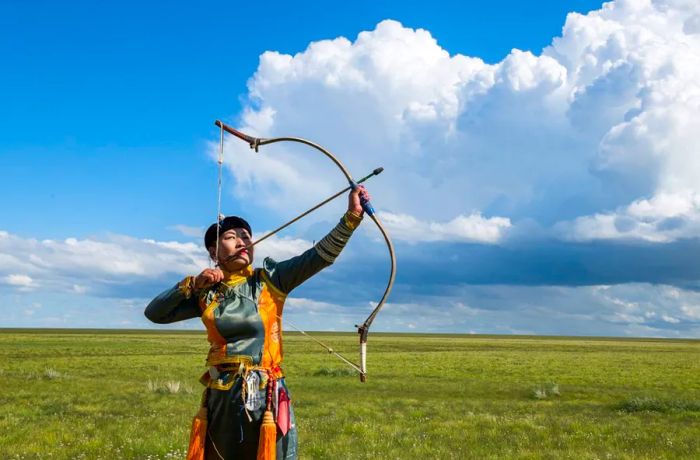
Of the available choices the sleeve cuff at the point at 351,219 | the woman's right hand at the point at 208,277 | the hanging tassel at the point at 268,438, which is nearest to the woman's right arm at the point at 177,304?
the woman's right hand at the point at 208,277

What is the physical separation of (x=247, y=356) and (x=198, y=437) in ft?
2.06

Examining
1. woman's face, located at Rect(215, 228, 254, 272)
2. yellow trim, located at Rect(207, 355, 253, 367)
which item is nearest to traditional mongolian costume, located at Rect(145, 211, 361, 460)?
yellow trim, located at Rect(207, 355, 253, 367)

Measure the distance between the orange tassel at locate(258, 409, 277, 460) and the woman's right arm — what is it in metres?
0.97

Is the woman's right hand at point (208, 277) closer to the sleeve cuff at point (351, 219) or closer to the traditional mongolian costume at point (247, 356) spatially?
the traditional mongolian costume at point (247, 356)

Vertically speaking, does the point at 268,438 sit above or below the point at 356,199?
below

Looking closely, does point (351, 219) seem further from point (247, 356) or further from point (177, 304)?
point (177, 304)

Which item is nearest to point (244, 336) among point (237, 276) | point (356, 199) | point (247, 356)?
point (247, 356)

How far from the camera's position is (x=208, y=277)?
13.7 feet

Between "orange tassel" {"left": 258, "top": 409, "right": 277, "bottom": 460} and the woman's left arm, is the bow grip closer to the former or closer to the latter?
the woman's left arm

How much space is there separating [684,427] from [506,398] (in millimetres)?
10459

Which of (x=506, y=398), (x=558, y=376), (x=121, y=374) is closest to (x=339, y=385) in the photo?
(x=506, y=398)

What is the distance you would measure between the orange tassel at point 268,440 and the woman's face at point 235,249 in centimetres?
107

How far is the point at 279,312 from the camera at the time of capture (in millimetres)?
4570

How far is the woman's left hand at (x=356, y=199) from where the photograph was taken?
14.4 ft
